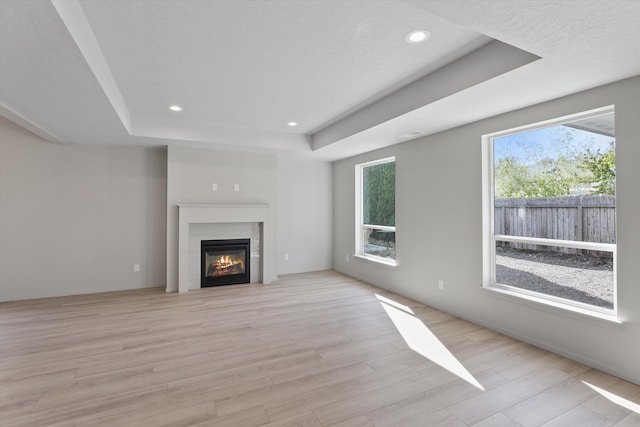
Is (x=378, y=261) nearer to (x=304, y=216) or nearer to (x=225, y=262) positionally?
(x=304, y=216)

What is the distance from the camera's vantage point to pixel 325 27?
208 cm

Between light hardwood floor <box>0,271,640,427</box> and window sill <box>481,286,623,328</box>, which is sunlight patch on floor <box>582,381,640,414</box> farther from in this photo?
window sill <box>481,286,623,328</box>

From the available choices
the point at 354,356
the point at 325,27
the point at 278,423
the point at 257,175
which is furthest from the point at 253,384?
the point at 257,175

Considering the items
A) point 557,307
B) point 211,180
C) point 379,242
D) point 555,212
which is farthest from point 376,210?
point 557,307

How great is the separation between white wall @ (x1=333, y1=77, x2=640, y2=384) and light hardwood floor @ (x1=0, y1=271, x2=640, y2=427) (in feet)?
0.63

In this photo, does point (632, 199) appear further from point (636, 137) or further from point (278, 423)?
point (278, 423)

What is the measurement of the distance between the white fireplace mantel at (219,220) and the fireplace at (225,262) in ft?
0.95

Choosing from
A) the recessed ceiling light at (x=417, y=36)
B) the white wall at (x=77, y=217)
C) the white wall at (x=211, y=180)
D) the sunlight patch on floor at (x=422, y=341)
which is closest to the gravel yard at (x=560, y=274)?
the sunlight patch on floor at (x=422, y=341)

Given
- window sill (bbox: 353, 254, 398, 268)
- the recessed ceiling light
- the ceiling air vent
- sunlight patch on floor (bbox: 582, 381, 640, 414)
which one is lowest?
sunlight patch on floor (bbox: 582, 381, 640, 414)

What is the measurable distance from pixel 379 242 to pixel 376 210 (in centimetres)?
57

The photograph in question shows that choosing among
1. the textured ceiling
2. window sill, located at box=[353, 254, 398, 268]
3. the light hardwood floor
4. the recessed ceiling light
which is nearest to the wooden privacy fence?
the textured ceiling

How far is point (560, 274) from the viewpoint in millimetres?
2836

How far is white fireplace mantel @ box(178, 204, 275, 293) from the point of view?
15.6 ft

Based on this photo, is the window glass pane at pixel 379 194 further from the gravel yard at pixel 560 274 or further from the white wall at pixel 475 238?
the gravel yard at pixel 560 274
